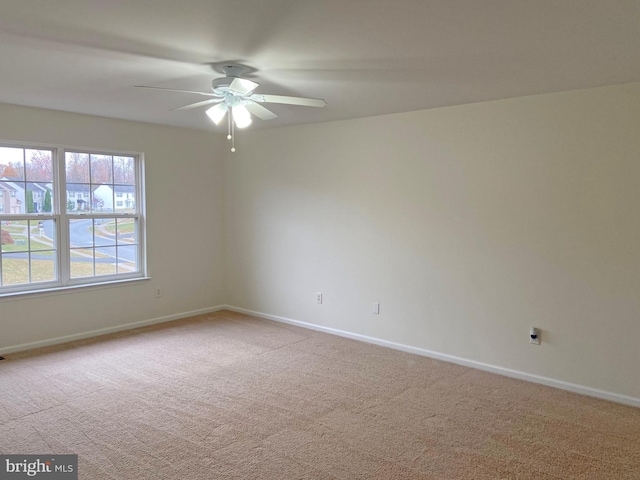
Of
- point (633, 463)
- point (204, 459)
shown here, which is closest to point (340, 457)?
point (204, 459)

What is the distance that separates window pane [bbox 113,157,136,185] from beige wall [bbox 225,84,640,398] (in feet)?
4.62

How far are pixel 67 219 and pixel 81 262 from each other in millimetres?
487

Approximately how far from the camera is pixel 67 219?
15.9 ft

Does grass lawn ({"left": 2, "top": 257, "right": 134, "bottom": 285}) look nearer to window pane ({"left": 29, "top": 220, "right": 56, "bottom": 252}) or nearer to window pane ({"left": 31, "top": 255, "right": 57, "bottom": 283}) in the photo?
window pane ({"left": 31, "top": 255, "right": 57, "bottom": 283})

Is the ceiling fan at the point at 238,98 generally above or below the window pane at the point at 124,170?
above

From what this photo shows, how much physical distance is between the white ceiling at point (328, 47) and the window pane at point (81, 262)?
5.46 feet

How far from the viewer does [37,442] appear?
2805 millimetres

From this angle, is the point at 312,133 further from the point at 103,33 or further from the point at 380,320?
the point at 103,33

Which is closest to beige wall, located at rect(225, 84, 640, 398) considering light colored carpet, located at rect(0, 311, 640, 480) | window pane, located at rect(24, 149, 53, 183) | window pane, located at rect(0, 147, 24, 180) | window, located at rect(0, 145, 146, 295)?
light colored carpet, located at rect(0, 311, 640, 480)

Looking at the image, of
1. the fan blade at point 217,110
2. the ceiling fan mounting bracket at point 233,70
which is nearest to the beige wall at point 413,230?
the fan blade at point 217,110

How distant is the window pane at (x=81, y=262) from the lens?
16.3ft

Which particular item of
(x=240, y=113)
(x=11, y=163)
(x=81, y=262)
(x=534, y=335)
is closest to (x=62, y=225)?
(x=81, y=262)

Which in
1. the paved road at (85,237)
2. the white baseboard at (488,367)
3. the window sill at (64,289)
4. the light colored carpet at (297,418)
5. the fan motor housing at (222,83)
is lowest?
the light colored carpet at (297,418)

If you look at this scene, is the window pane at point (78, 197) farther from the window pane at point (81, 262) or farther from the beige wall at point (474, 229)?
the beige wall at point (474, 229)
